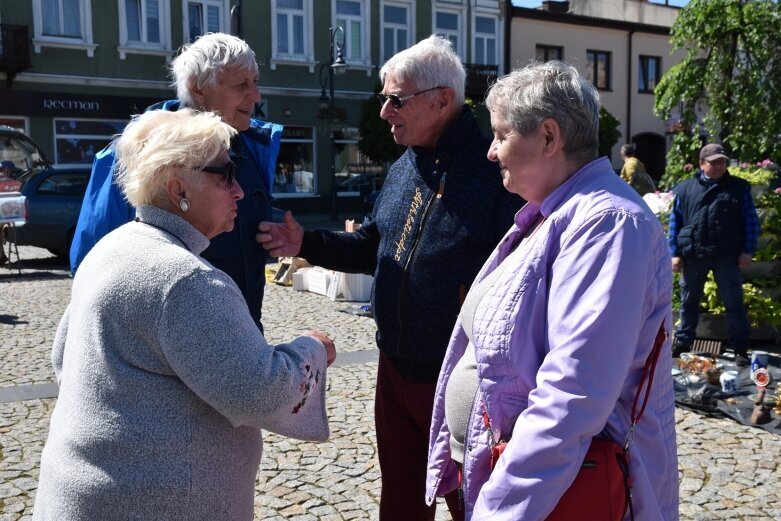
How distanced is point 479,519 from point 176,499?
2.29 ft

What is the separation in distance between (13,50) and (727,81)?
1761cm

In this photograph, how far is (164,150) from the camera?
75.7 inches

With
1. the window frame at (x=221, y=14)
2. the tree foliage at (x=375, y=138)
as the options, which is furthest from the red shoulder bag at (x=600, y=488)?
the window frame at (x=221, y=14)

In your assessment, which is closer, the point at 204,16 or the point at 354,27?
the point at 204,16

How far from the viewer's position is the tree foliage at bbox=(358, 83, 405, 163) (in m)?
23.1

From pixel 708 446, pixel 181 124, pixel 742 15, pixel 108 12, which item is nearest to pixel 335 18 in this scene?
pixel 108 12

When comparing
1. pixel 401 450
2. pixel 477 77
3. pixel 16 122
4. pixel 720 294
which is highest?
pixel 477 77

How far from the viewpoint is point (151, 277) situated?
1.78m

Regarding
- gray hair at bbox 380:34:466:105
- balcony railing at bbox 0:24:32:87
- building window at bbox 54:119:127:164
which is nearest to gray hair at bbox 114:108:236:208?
gray hair at bbox 380:34:466:105

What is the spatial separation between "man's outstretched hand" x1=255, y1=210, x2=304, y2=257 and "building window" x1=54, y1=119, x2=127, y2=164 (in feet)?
64.8

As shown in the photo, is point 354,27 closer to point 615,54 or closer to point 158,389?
point 615,54

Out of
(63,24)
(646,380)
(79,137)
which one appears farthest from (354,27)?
(646,380)

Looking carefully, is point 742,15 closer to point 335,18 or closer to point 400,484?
point 400,484

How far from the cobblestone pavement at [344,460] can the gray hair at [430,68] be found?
6.82 feet
